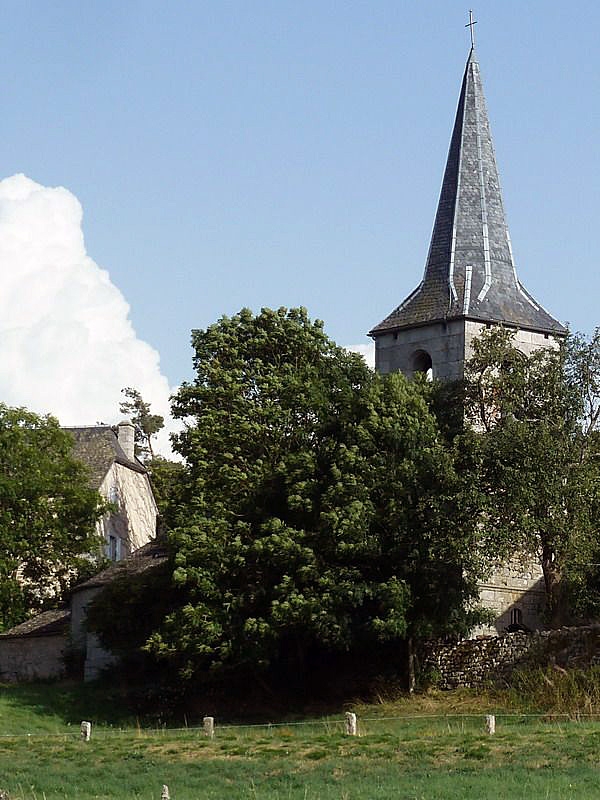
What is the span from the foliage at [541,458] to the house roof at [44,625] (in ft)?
55.6

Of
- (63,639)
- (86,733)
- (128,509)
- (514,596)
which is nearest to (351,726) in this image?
(86,733)

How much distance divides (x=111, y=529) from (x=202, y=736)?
29.3m

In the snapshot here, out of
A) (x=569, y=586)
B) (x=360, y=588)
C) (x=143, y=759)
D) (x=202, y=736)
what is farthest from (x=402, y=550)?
(x=143, y=759)

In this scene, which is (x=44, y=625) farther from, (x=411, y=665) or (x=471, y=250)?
(x=471, y=250)

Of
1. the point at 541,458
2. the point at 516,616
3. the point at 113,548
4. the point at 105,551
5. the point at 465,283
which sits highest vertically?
the point at 465,283

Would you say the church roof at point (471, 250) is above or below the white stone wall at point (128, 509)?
above

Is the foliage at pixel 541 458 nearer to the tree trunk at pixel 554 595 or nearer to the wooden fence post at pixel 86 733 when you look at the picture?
the tree trunk at pixel 554 595

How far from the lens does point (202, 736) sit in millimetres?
31344

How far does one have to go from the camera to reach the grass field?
2298cm

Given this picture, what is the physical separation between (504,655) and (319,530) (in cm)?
540

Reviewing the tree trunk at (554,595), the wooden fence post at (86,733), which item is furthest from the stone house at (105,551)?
the wooden fence post at (86,733)

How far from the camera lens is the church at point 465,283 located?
47031 mm

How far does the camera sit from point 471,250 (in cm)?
4953

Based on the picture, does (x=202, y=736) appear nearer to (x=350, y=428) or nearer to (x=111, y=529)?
(x=350, y=428)
